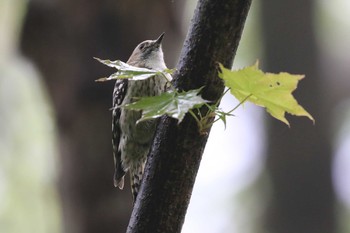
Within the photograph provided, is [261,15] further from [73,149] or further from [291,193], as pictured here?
[73,149]

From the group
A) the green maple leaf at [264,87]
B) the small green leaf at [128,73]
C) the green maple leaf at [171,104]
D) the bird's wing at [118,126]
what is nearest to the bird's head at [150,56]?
the bird's wing at [118,126]

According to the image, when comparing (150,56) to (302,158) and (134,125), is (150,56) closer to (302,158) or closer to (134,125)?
(134,125)

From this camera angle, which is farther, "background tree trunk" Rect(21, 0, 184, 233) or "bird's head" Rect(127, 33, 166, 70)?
"background tree trunk" Rect(21, 0, 184, 233)

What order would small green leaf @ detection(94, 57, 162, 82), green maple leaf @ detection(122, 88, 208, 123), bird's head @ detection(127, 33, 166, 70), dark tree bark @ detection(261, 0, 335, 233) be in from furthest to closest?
dark tree bark @ detection(261, 0, 335, 233) < bird's head @ detection(127, 33, 166, 70) < small green leaf @ detection(94, 57, 162, 82) < green maple leaf @ detection(122, 88, 208, 123)

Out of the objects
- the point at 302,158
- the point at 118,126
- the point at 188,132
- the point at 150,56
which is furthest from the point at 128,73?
the point at 302,158

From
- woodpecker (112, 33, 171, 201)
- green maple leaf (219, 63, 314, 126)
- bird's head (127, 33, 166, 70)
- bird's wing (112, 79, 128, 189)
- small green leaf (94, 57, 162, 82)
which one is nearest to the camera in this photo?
green maple leaf (219, 63, 314, 126)

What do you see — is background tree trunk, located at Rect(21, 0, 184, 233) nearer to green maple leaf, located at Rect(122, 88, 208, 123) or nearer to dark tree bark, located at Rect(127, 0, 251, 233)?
dark tree bark, located at Rect(127, 0, 251, 233)

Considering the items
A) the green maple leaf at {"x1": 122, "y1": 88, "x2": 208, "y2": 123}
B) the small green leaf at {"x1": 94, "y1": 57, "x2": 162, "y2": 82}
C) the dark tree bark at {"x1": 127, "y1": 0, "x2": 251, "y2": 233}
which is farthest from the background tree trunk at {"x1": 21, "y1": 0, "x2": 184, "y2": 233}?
the green maple leaf at {"x1": 122, "y1": 88, "x2": 208, "y2": 123}

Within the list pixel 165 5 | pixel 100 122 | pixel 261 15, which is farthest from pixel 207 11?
pixel 261 15
